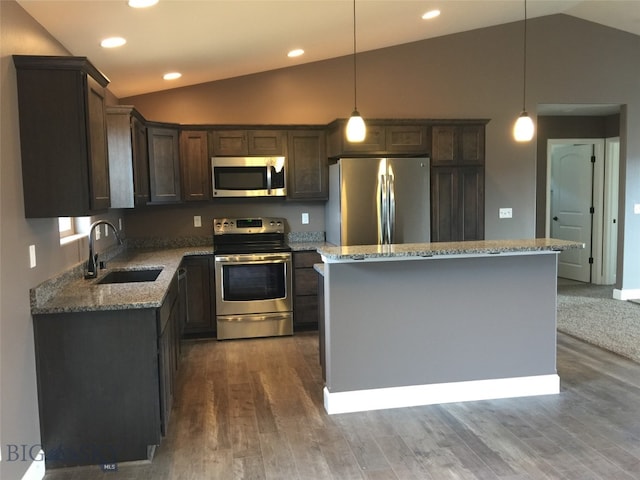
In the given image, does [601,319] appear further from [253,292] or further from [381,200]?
[253,292]

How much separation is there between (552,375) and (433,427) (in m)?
1.11

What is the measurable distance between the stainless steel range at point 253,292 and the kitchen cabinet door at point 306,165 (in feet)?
2.22

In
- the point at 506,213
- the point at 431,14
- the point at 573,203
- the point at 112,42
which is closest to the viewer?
the point at 112,42

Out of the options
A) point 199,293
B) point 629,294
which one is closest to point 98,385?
point 199,293

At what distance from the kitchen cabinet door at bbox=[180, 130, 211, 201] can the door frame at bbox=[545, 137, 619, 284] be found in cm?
496

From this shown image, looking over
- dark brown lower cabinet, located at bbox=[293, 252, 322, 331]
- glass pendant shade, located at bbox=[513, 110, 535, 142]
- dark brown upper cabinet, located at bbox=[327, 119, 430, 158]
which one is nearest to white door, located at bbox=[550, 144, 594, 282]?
dark brown upper cabinet, located at bbox=[327, 119, 430, 158]

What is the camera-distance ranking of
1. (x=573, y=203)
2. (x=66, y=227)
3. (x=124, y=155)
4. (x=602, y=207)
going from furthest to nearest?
(x=573, y=203) → (x=602, y=207) → (x=124, y=155) → (x=66, y=227)

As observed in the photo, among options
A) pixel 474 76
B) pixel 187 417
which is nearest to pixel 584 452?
pixel 187 417

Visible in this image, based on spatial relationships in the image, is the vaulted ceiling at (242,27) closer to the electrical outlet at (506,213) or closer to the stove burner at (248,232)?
the stove burner at (248,232)

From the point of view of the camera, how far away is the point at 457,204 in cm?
567

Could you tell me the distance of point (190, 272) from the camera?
207 inches

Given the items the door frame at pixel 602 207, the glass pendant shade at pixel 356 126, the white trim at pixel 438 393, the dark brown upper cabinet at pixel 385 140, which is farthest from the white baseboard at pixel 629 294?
the glass pendant shade at pixel 356 126

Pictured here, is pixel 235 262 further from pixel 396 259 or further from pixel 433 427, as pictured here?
pixel 433 427

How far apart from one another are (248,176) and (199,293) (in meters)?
1.31
